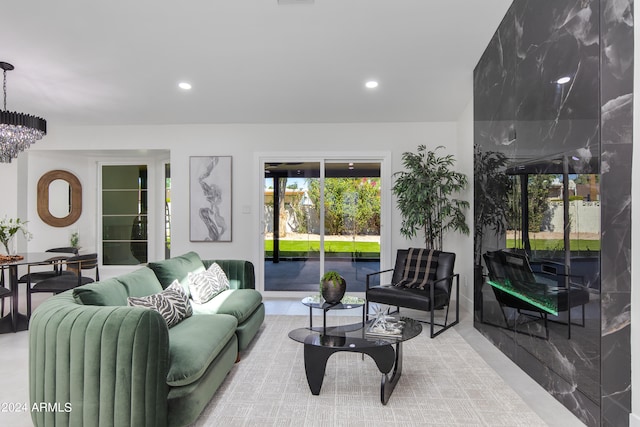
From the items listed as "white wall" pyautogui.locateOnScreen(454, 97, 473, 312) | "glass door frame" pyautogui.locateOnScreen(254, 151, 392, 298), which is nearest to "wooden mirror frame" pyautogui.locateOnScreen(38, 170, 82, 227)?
"glass door frame" pyautogui.locateOnScreen(254, 151, 392, 298)

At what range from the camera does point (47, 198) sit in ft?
19.9

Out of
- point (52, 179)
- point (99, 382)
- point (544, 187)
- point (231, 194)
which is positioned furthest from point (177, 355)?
point (52, 179)

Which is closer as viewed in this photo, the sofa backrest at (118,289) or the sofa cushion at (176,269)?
the sofa backrest at (118,289)

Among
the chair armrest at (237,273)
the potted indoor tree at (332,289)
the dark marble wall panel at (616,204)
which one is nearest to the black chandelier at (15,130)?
the chair armrest at (237,273)

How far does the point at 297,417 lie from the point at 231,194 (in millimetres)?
3751

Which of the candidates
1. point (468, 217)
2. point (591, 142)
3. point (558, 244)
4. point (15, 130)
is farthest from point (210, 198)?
point (591, 142)

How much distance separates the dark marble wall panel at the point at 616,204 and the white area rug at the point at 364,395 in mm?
545

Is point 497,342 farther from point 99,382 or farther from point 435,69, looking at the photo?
point 99,382

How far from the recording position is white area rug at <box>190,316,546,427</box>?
2.21 meters

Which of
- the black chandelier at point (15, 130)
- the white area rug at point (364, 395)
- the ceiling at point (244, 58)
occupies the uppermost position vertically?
the ceiling at point (244, 58)

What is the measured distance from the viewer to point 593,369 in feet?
6.52

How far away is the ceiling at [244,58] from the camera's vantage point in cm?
284

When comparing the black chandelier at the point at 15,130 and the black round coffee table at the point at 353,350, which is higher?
the black chandelier at the point at 15,130

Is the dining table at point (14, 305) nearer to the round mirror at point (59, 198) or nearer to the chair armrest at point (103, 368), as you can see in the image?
the round mirror at point (59, 198)
